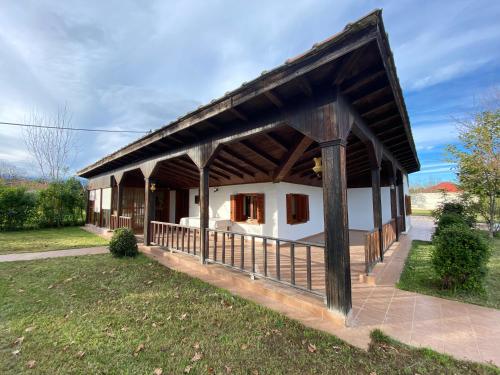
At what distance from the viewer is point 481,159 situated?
9008 millimetres

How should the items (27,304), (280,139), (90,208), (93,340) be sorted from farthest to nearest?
(90,208) < (280,139) < (27,304) < (93,340)

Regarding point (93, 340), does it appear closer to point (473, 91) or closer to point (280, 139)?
point (280, 139)

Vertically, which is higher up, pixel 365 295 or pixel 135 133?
pixel 135 133

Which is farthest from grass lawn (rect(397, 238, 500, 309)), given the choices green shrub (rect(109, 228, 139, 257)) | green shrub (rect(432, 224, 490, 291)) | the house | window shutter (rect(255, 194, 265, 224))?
green shrub (rect(109, 228, 139, 257))

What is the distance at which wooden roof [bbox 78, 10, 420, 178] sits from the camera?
2.29m

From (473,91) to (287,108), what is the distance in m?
12.5

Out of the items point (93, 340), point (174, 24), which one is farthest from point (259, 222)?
point (174, 24)

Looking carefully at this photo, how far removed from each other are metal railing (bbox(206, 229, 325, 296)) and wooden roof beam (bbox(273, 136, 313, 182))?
2.15 meters

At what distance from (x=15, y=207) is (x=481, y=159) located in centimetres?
2233

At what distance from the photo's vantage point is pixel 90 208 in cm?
1341

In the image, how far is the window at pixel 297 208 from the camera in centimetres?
750

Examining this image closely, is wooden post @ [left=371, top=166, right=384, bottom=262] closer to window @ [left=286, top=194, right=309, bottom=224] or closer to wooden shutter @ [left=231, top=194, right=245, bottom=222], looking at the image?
window @ [left=286, top=194, right=309, bottom=224]

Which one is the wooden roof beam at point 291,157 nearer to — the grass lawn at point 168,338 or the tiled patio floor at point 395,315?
the tiled patio floor at point 395,315

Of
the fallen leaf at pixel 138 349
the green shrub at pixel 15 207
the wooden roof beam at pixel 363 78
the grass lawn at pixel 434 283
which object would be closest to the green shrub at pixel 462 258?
the grass lawn at pixel 434 283
